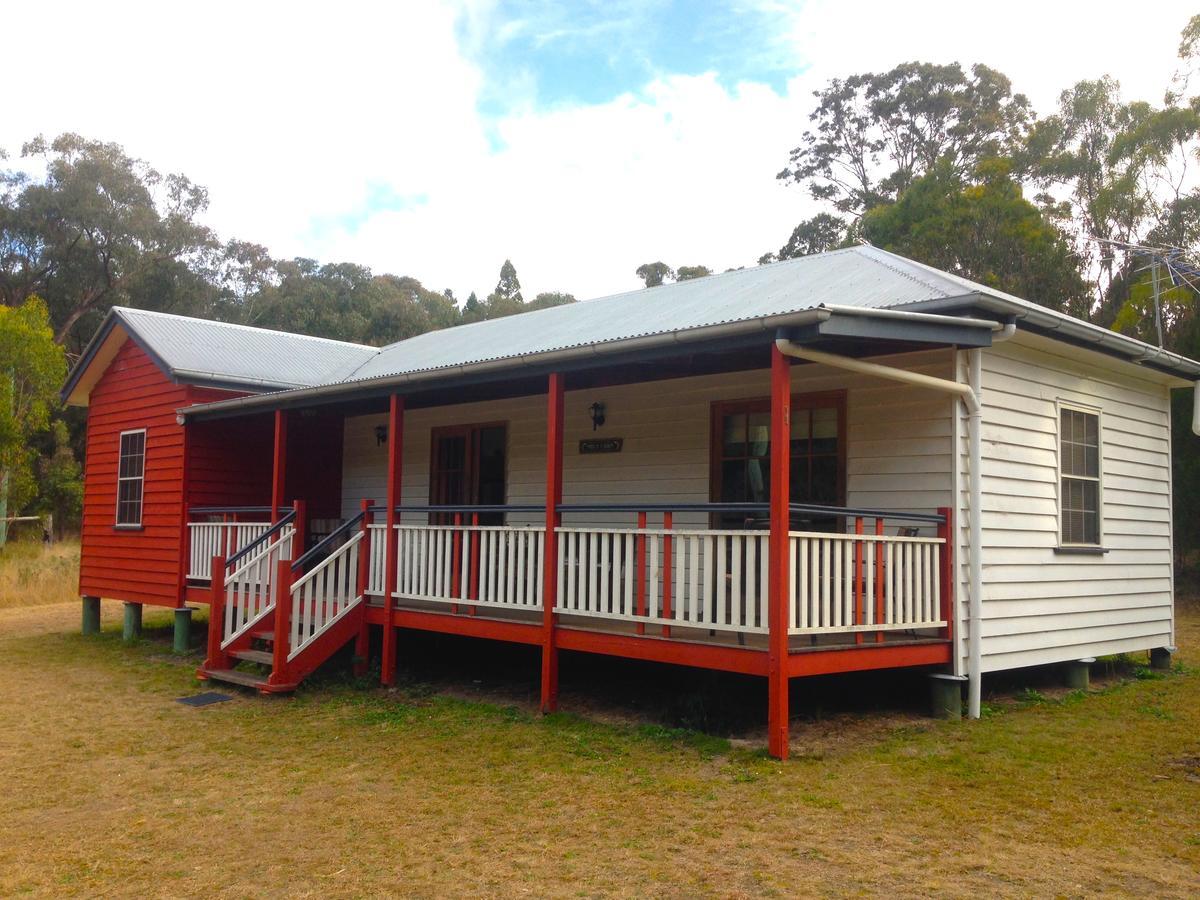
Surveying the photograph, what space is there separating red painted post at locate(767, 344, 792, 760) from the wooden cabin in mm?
16

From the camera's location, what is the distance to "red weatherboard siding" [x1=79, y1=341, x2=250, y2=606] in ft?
46.1

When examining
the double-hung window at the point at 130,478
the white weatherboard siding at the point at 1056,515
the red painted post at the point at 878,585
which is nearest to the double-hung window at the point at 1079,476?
the white weatherboard siding at the point at 1056,515

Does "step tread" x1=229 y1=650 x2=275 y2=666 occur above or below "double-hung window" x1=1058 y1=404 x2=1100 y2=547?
below

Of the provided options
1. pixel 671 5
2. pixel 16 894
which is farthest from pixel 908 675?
pixel 671 5

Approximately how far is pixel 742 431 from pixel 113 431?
10438 millimetres

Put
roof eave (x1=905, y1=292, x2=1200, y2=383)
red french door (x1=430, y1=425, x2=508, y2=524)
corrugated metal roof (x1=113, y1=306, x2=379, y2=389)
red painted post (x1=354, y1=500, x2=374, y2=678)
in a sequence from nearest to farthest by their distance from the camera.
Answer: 1. roof eave (x1=905, y1=292, x2=1200, y2=383)
2. red painted post (x1=354, y1=500, x2=374, y2=678)
3. red french door (x1=430, y1=425, x2=508, y2=524)
4. corrugated metal roof (x1=113, y1=306, x2=379, y2=389)

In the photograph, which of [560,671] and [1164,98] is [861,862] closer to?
[560,671]

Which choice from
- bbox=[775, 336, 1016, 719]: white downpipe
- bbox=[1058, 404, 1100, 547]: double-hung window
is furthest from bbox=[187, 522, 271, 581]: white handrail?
bbox=[1058, 404, 1100, 547]: double-hung window

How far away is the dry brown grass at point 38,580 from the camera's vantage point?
66.9ft

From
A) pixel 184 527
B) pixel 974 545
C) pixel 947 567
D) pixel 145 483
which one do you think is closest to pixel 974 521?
pixel 974 545

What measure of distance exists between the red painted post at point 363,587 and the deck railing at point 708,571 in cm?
18

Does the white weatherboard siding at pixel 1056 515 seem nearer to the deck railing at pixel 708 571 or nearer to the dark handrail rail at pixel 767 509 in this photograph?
the dark handrail rail at pixel 767 509

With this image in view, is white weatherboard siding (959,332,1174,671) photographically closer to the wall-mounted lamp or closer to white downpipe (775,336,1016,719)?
white downpipe (775,336,1016,719)

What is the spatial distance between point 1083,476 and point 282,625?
7.89 metres
